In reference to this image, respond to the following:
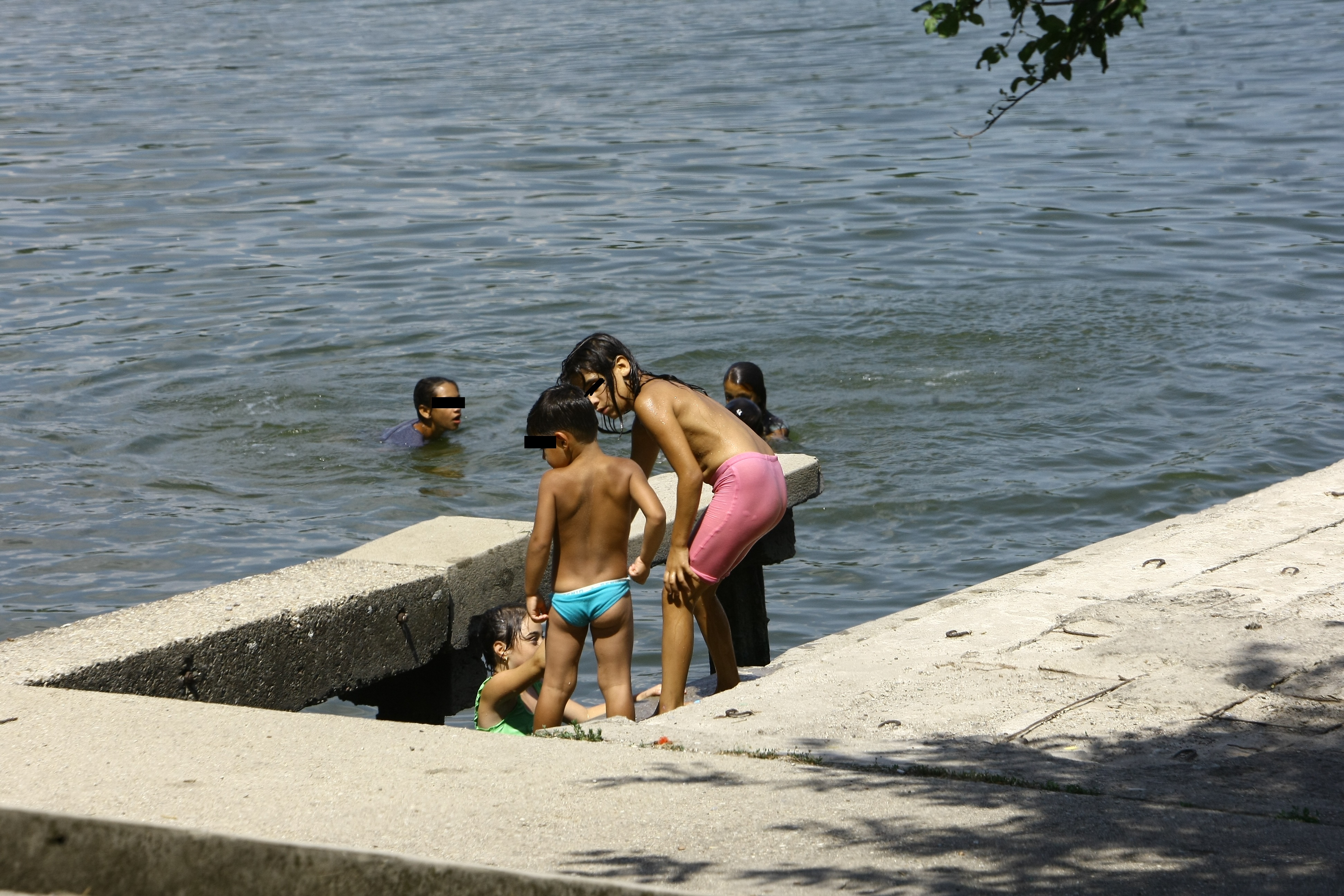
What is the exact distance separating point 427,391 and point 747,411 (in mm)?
3051

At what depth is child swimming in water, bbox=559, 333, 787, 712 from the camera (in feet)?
20.0

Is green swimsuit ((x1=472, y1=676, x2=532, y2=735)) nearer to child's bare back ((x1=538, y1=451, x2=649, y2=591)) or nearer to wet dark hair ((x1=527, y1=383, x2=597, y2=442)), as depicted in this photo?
child's bare back ((x1=538, y1=451, x2=649, y2=591))

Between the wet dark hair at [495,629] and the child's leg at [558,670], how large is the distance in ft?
0.83

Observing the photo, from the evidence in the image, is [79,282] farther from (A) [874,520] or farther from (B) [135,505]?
(A) [874,520]

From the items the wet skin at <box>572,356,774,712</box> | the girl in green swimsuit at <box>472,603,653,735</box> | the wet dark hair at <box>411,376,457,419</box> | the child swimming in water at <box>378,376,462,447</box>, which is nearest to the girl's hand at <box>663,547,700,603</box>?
the wet skin at <box>572,356,774,712</box>

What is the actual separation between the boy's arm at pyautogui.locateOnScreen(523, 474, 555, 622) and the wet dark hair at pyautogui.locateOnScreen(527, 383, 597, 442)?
0.20m

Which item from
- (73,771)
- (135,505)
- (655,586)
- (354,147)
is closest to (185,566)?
(135,505)

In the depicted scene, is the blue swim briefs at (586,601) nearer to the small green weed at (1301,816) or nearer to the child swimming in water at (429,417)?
the small green weed at (1301,816)

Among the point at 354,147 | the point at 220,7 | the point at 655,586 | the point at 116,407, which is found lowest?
the point at 655,586

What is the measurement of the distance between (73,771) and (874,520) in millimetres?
6776

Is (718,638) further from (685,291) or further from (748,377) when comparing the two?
(685,291)

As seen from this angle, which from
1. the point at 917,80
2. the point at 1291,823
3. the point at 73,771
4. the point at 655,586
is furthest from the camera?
the point at 917,80

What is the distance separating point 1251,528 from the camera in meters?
7.70

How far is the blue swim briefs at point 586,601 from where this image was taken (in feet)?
19.6
